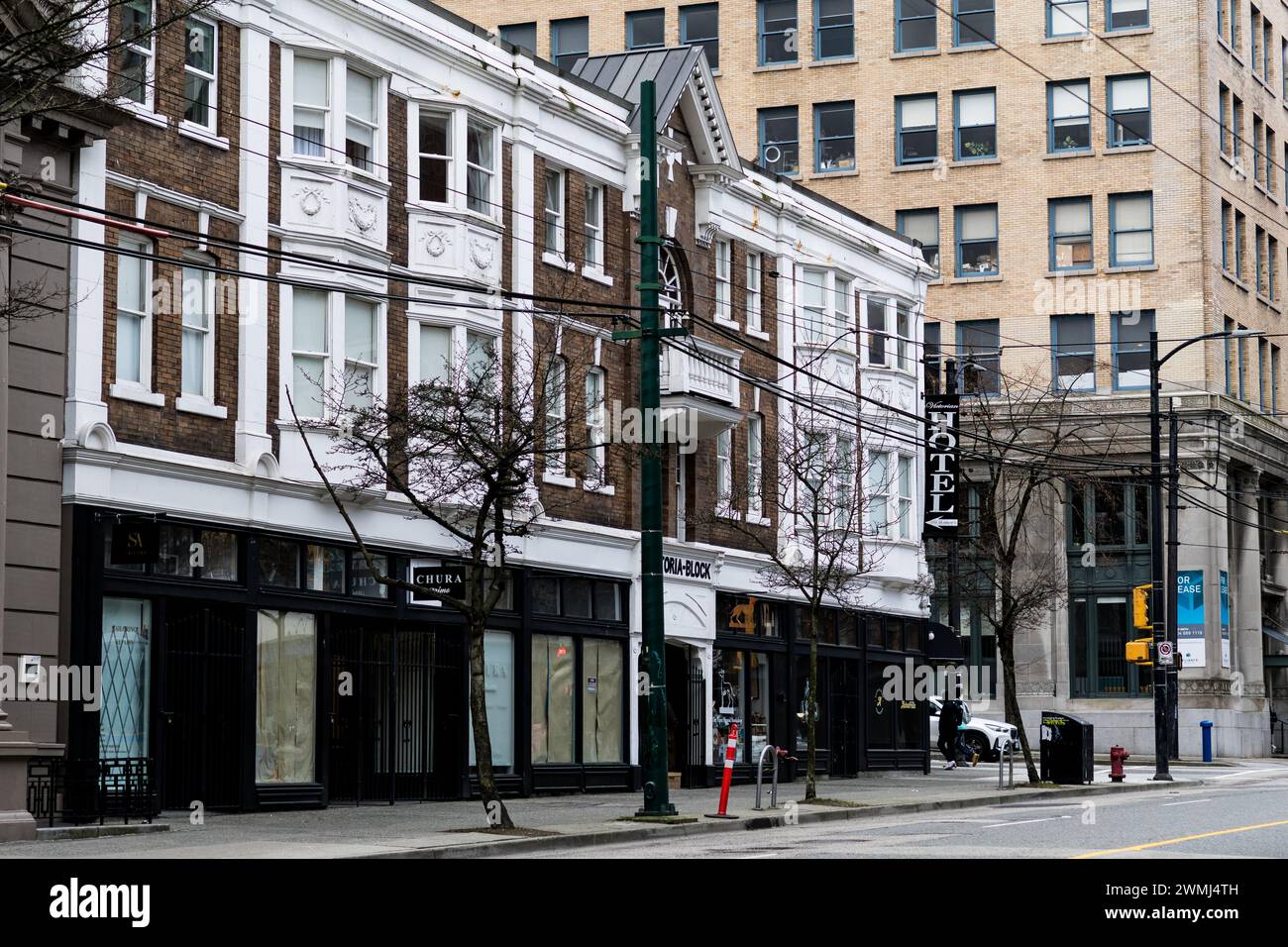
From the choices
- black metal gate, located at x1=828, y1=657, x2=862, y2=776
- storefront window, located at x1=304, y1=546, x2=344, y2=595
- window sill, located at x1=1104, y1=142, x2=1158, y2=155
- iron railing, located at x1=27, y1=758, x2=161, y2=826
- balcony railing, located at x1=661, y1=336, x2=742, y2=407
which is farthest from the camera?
window sill, located at x1=1104, y1=142, x2=1158, y2=155

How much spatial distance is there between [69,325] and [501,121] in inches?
400

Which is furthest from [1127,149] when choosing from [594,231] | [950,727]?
[594,231]

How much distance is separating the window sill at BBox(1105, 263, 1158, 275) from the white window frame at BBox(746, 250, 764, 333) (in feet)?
77.2

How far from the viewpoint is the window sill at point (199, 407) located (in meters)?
25.1

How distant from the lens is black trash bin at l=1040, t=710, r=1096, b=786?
35.9 meters

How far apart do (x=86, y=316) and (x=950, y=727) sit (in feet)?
92.9

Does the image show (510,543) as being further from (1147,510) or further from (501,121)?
(1147,510)

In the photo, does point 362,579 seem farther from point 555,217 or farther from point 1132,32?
point 1132,32

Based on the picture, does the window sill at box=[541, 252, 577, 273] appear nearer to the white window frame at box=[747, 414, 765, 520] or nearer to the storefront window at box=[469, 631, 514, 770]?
the storefront window at box=[469, 631, 514, 770]

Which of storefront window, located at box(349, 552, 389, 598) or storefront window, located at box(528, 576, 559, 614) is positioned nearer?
storefront window, located at box(349, 552, 389, 598)

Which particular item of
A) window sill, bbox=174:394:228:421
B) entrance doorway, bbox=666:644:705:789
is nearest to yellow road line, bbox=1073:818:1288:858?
window sill, bbox=174:394:228:421

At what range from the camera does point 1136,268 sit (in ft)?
194

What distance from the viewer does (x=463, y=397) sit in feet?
81.4
